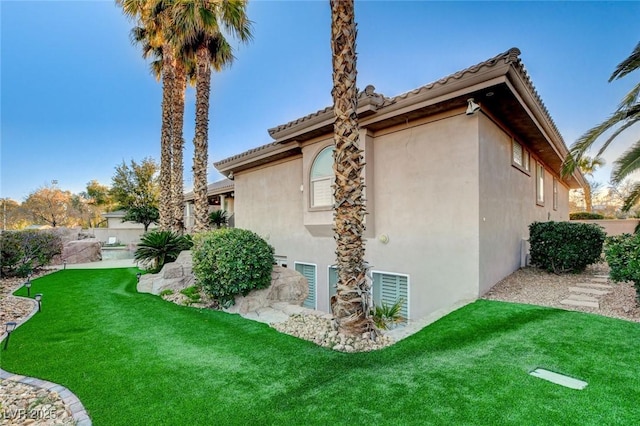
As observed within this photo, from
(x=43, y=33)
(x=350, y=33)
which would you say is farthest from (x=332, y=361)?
(x=43, y=33)

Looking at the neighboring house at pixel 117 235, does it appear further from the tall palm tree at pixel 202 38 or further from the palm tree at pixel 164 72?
the tall palm tree at pixel 202 38

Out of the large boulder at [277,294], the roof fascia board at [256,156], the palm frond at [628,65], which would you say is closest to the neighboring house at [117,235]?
the roof fascia board at [256,156]

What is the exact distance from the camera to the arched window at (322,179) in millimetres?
10352

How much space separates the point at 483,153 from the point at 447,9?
23.9ft

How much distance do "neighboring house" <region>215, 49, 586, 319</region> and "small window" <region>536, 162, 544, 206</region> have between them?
868 mm

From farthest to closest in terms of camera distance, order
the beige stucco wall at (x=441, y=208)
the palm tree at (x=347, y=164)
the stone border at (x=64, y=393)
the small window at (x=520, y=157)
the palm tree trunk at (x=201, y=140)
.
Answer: the palm tree trunk at (x=201, y=140) → the small window at (x=520, y=157) → the beige stucco wall at (x=441, y=208) → the palm tree at (x=347, y=164) → the stone border at (x=64, y=393)

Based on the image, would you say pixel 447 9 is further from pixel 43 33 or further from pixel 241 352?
pixel 43 33

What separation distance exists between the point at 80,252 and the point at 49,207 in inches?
1225

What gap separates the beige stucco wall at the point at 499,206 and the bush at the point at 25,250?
55.7ft

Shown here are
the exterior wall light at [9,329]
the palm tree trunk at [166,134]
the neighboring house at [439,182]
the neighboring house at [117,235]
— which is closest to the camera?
the exterior wall light at [9,329]

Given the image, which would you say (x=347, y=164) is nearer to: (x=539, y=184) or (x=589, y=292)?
(x=589, y=292)

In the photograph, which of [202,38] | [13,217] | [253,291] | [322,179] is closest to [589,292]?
[322,179]

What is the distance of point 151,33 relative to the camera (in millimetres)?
16859

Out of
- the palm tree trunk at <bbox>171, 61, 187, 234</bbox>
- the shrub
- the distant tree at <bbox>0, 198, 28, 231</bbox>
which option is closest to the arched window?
the shrub
